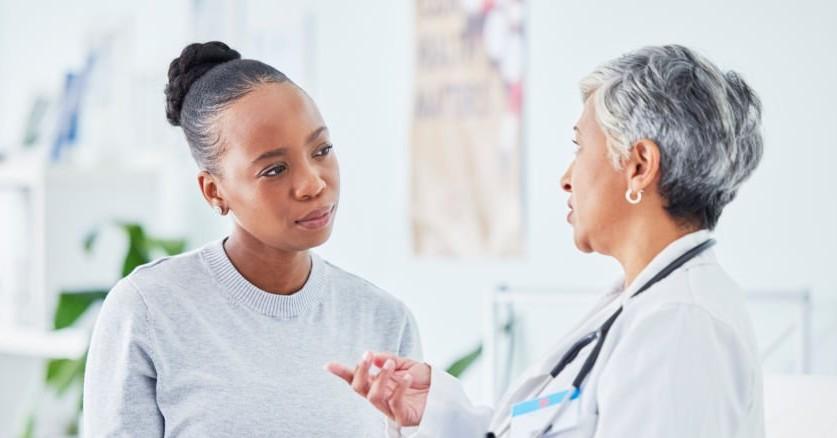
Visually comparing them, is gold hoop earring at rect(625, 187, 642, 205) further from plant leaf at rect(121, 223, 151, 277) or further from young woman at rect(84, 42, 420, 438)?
plant leaf at rect(121, 223, 151, 277)

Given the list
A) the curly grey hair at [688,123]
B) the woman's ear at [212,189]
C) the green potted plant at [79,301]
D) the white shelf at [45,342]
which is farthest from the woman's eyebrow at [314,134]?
the white shelf at [45,342]

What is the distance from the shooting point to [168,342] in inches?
60.6

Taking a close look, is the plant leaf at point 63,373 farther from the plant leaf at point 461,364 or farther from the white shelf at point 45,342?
the plant leaf at point 461,364

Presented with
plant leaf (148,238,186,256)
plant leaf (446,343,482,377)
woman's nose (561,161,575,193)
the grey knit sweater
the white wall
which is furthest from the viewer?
plant leaf (148,238,186,256)

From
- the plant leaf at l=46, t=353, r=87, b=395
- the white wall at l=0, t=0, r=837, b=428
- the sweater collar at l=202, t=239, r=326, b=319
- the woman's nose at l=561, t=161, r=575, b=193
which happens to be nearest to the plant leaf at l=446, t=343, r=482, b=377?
the white wall at l=0, t=0, r=837, b=428

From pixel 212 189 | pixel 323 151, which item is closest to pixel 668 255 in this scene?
pixel 323 151

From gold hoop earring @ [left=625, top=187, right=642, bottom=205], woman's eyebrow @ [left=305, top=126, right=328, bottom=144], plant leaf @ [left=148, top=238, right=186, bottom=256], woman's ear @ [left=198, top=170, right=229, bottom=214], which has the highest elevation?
woman's eyebrow @ [left=305, top=126, right=328, bottom=144]

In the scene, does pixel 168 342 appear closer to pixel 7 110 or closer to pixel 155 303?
pixel 155 303

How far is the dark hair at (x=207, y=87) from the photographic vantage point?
160cm

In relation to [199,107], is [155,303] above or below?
below

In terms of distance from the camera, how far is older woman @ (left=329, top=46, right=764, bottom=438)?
115cm

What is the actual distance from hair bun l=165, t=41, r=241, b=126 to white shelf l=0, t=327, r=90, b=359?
2005mm

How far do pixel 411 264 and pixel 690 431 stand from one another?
85.9 inches

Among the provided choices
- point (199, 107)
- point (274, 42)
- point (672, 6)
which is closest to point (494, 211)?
point (672, 6)
